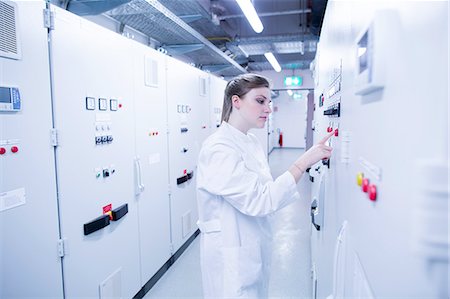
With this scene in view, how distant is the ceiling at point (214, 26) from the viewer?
2.71 meters

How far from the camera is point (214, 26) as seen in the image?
16.3 feet

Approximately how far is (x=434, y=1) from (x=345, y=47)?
2.11 feet

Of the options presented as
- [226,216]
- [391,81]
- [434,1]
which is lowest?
[226,216]

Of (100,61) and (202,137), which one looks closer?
(100,61)

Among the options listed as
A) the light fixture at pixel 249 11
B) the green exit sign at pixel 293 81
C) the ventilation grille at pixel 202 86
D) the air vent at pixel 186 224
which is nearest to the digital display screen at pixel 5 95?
the light fixture at pixel 249 11

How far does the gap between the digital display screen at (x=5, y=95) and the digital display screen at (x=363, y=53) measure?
1.46m

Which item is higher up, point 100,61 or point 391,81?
point 100,61

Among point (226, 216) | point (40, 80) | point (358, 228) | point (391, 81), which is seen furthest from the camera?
point (40, 80)

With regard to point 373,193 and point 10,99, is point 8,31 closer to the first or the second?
point 10,99

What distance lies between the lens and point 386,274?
0.61 m

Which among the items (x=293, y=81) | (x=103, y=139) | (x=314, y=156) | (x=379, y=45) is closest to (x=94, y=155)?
(x=103, y=139)

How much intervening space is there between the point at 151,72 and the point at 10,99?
4.52 ft

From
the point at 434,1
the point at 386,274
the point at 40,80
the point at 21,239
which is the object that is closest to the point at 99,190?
the point at 21,239

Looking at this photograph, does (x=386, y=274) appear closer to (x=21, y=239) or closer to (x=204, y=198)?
(x=204, y=198)
